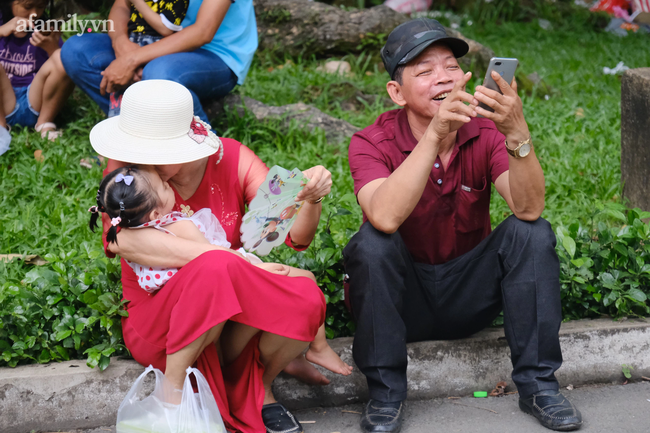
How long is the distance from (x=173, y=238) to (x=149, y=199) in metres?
0.15

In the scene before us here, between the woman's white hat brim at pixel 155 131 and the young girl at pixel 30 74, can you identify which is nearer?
the woman's white hat brim at pixel 155 131

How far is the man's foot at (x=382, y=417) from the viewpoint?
7.83 ft

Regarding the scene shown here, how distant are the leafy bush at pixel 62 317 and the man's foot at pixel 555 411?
1.58 metres

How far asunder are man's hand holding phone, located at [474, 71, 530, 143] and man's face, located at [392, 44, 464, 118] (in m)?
0.33

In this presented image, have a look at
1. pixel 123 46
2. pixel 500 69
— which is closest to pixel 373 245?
pixel 500 69

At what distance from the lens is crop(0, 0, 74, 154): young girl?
15.1ft

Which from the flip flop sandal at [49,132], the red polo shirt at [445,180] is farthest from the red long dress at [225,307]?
the flip flop sandal at [49,132]

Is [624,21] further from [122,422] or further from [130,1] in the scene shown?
[122,422]

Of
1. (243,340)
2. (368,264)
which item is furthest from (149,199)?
(368,264)

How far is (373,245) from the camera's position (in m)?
2.36

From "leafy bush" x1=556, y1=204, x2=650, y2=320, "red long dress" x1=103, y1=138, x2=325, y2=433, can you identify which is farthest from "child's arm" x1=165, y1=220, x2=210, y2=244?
"leafy bush" x1=556, y1=204, x2=650, y2=320

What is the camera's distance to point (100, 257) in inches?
117

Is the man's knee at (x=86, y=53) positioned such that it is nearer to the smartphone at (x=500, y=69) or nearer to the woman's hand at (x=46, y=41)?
the woman's hand at (x=46, y=41)

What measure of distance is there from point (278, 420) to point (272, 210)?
0.77 metres
